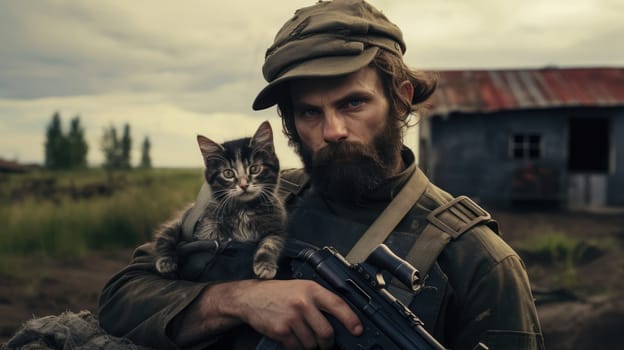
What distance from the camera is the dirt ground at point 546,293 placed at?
9430 millimetres

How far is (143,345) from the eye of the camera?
3105mm

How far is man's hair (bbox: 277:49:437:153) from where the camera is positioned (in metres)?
3.52

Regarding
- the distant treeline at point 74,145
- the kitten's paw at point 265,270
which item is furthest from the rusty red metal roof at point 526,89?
the distant treeline at point 74,145

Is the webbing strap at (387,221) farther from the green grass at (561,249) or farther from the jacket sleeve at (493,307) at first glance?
the green grass at (561,249)

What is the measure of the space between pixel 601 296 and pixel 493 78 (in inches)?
501

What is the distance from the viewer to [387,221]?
10.6ft

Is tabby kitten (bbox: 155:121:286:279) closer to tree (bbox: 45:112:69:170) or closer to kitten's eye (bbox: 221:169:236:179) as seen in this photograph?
kitten's eye (bbox: 221:169:236:179)

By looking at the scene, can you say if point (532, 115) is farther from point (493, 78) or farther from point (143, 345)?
point (143, 345)

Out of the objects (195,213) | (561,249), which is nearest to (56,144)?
(561,249)

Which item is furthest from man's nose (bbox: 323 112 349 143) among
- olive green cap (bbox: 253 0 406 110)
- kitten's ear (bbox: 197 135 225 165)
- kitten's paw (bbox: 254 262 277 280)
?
kitten's paw (bbox: 254 262 277 280)

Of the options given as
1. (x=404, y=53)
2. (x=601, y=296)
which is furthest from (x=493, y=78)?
(x=404, y=53)

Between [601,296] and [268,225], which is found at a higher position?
[268,225]

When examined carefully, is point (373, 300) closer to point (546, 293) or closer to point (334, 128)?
point (334, 128)

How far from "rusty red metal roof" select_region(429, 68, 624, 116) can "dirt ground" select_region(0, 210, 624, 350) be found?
6836mm
